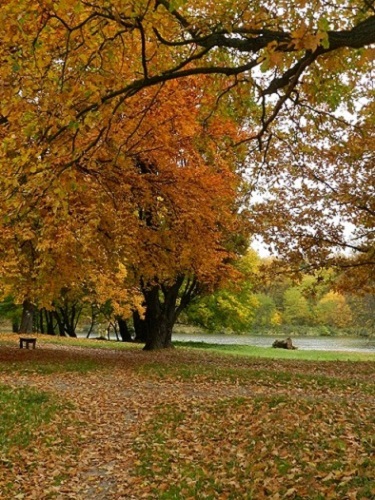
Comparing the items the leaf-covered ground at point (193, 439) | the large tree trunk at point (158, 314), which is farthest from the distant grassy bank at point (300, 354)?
the leaf-covered ground at point (193, 439)

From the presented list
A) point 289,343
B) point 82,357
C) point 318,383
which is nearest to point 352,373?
point 318,383

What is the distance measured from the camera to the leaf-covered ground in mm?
6613

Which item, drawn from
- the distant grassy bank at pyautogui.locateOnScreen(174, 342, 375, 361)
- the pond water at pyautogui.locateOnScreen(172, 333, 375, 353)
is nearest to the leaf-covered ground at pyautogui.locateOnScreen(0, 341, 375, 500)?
the distant grassy bank at pyautogui.locateOnScreen(174, 342, 375, 361)

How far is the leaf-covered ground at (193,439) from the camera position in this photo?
661 centimetres

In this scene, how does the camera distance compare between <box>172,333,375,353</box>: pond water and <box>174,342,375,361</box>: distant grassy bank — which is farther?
<box>172,333,375,353</box>: pond water

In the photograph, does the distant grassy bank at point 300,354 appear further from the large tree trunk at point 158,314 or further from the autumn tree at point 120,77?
the autumn tree at point 120,77

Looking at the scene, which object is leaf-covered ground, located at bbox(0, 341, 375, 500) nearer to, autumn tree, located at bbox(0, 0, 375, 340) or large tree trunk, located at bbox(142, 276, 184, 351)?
autumn tree, located at bbox(0, 0, 375, 340)

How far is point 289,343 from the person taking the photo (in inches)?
1634

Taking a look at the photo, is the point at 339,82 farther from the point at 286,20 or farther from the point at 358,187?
the point at 358,187

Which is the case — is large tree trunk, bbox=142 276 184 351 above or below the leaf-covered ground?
above

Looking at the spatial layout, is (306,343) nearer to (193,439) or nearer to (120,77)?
(193,439)

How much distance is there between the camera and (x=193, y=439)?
29.2 feet

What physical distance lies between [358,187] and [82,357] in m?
11.5

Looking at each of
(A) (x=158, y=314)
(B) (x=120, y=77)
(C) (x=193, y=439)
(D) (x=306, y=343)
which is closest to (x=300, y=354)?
(A) (x=158, y=314)
